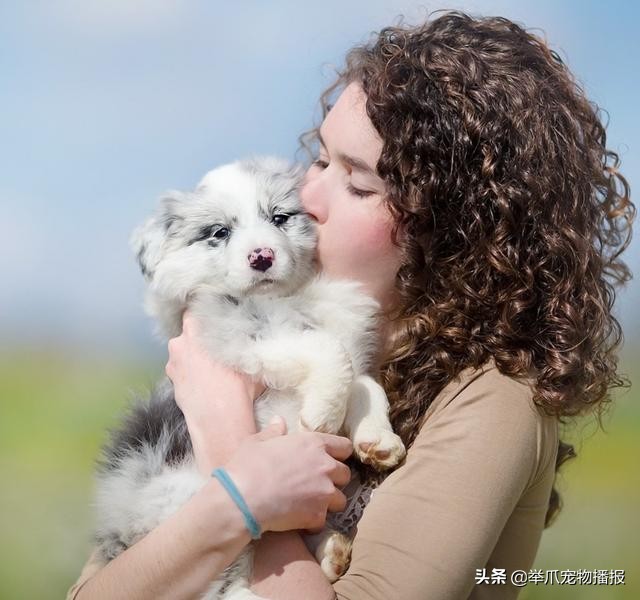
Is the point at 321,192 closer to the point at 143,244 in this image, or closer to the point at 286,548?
the point at 143,244

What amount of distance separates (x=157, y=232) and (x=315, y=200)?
0.46 metres

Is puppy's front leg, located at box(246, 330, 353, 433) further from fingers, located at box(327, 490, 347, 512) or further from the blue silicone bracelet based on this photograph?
the blue silicone bracelet

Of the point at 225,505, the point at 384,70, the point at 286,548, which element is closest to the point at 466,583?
the point at 286,548

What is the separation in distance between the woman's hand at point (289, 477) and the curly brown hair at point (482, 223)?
327 millimetres

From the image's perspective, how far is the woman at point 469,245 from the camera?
201cm

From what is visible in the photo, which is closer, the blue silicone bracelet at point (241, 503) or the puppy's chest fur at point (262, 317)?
the blue silicone bracelet at point (241, 503)

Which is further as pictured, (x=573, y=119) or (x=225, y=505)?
(x=573, y=119)

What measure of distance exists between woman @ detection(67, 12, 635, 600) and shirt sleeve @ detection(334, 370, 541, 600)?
0.5 inches

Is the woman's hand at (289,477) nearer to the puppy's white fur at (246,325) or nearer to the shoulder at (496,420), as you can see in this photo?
the puppy's white fur at (246,325)

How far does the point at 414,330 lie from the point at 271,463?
0.61 meters

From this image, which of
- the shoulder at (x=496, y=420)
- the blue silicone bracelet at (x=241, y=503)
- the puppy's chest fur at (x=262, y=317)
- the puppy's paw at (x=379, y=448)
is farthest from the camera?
the puppy's chest fur at (x=262, y=317)

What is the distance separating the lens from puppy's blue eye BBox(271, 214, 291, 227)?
2.22 m

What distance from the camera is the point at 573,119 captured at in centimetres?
224

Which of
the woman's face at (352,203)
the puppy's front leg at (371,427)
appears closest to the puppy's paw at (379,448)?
the puppy's front leg at (371,427)
